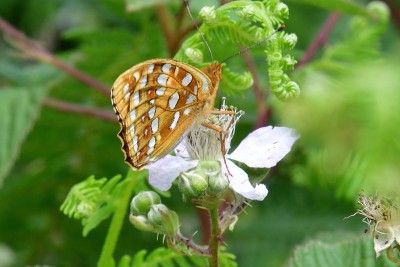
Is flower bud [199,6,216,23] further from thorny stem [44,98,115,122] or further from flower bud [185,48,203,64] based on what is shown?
thorny stem [44,98,115,122]

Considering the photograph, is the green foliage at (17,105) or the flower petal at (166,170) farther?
the green foliage at (17,105)

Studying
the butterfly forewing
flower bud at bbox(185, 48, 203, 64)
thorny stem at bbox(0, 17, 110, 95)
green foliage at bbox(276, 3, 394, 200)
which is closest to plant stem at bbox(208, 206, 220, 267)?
the butterfly forewing

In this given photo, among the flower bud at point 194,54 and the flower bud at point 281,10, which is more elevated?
the flower bud at point 281,10

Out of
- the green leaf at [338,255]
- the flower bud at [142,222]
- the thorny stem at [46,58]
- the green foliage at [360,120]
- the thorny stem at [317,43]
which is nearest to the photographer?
the green foliage at [360,120]

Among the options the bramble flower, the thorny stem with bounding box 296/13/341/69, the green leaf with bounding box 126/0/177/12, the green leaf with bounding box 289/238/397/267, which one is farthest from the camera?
the thorny stem with bounding box 296/13/341/69

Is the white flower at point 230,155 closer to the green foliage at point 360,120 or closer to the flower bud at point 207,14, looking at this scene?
the flower bud at point 207,14

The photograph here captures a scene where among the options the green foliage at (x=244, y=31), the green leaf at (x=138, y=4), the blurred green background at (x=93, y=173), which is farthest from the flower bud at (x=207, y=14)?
the blurred green background at (x=93, y=173)

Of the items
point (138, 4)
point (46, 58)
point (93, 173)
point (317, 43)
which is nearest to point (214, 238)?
point (138, 4)

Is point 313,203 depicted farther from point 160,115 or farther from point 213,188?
point 213,188

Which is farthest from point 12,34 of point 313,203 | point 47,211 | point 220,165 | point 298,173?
point 220,165

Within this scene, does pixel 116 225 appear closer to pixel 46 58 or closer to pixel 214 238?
pixel 214 238
